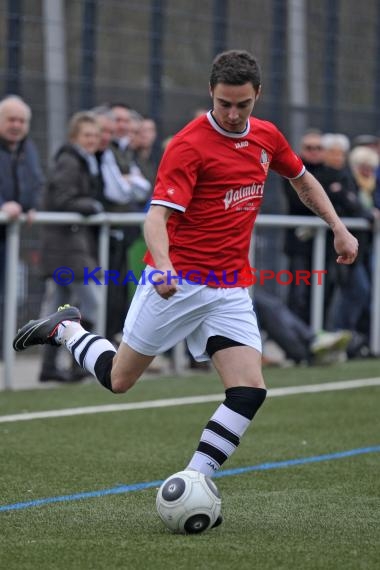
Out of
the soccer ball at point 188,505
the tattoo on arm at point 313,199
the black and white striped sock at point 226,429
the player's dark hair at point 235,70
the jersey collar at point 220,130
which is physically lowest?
the soccer ball at point 188,505

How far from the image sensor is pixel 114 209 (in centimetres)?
1138

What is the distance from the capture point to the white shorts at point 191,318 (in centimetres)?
586

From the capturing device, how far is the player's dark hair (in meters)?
5.62

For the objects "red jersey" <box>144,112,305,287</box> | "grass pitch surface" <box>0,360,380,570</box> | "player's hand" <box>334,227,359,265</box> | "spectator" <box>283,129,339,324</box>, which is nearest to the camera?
"grass pitch surface" <box>0,360,380,570</box>

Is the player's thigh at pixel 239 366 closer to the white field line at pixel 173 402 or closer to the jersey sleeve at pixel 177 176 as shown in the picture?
the jersey sleeve at pixel 177 176

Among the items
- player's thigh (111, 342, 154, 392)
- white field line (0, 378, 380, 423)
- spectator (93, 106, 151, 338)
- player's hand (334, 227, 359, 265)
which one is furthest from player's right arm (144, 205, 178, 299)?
spectator (93, 106, 151, 338)

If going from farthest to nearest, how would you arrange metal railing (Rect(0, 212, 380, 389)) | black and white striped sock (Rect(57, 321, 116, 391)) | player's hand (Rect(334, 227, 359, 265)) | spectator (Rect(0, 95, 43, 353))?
spectator (Rect(0, 95, 43, 353))
metal railing (Rect(0, 212, 380, 389))
black and white striped sock (Rect(57, 321, 116, 391))
player's hand (Rect(334, 227, 359, 265))

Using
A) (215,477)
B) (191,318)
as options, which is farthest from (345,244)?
(215,477)

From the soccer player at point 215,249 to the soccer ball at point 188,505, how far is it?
0.16 m

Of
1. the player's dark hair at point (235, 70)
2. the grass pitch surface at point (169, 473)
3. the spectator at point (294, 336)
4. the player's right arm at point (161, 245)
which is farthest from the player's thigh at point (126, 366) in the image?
the spectator at point (294, 336)

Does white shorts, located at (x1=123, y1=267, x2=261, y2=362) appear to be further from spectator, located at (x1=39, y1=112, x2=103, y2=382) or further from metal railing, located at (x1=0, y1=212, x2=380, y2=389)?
spectator, located at (x1=39, y1=112, x2=103, y2=382)

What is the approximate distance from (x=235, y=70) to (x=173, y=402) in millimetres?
4470

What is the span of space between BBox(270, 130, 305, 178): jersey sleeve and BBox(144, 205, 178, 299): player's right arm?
755 millimetres

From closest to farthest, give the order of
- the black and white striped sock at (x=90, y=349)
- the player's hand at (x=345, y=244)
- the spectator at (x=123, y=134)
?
1. the player's hand at (x=345, y=244)
2. the black and white striped sock at (x=90, y=349)
3. the spectator at (x=123, y=134)
